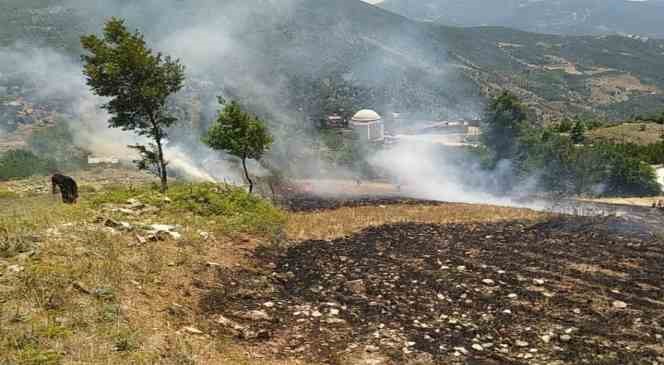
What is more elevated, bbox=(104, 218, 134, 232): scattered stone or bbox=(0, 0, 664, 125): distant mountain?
bbox=(0, 0, 664, 125): distant mountain

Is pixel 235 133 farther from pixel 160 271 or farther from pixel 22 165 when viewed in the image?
pixel 22 165

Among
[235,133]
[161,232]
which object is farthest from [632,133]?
[161,232]

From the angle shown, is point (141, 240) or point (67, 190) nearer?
point (141, 240)

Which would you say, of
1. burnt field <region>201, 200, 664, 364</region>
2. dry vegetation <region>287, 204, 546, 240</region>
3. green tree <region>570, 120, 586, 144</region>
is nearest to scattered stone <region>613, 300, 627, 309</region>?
burnt field <region>201, 200, 664, 364</region>

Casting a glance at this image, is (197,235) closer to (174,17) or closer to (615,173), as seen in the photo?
(615,173)

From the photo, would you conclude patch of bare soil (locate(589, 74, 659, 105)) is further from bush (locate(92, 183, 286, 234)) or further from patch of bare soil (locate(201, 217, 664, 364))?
patch of bare soil (locate(201, 217, 664, 364))

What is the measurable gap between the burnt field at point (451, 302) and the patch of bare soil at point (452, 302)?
2 cm

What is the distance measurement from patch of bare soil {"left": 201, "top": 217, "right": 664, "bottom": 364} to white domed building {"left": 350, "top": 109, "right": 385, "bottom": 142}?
46.4 m

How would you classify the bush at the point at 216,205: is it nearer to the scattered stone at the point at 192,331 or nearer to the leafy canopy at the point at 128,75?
the leafy canopy at the point at 128,75

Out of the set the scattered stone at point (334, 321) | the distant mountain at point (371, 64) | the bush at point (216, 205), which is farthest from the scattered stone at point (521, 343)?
the distant mountain at point (371, 64)

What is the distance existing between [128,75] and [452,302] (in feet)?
43.5

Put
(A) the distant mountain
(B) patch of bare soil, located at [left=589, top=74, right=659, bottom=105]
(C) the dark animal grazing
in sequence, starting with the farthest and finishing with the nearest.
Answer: (B) patch of bare soil, located at [left=589, top=74, right=659, bottom=105]
(A) the distant mountain
(C) the dark animal grazing

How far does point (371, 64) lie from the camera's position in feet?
398

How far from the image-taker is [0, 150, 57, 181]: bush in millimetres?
33312
